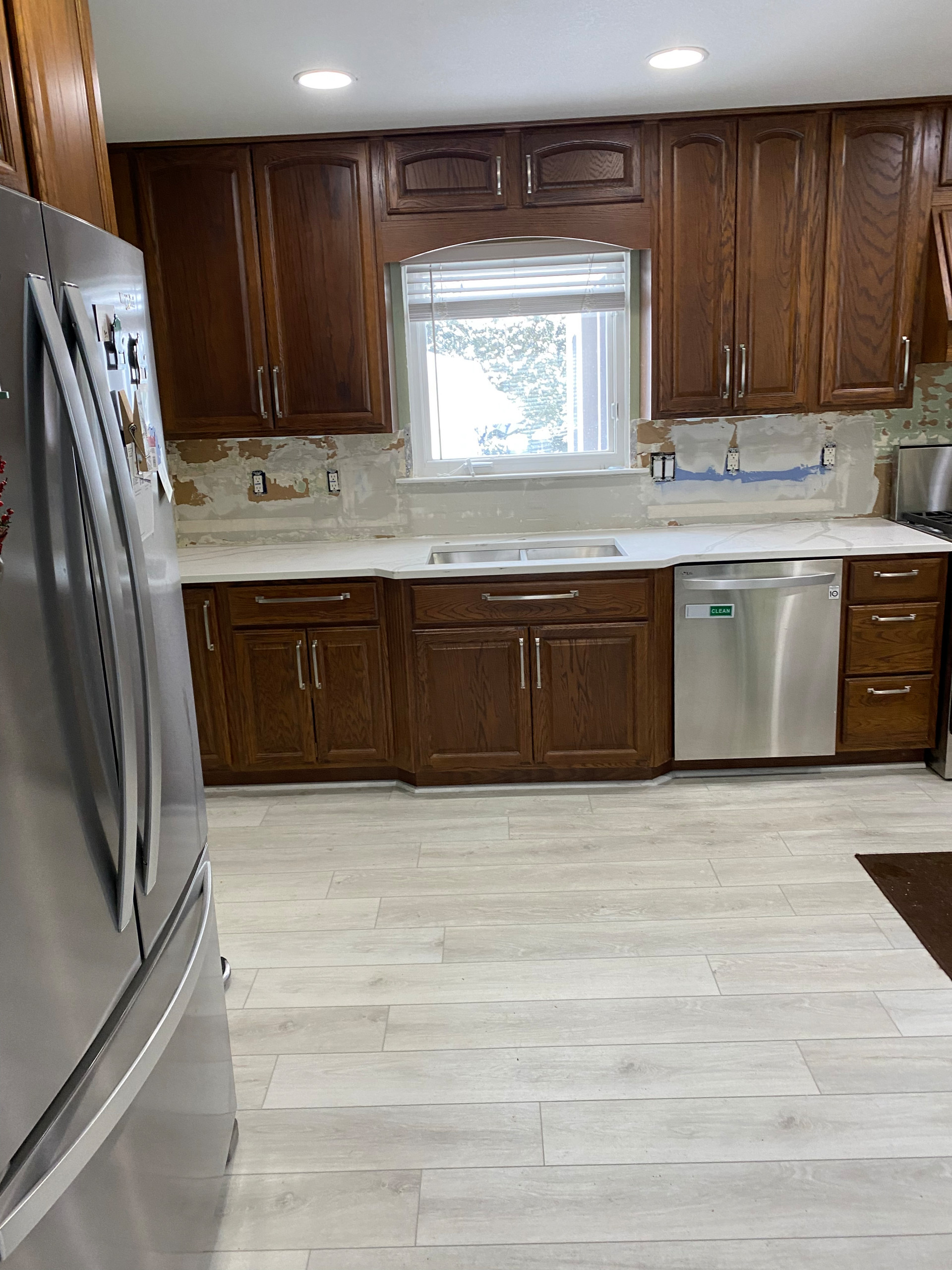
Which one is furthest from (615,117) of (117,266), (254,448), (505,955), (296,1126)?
(296,1126)

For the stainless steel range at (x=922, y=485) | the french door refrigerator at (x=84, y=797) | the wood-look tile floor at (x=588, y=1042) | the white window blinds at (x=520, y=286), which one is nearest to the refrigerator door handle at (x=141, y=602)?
the french door refrigerator at (x=84, y=797)

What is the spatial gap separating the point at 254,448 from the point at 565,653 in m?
1.60

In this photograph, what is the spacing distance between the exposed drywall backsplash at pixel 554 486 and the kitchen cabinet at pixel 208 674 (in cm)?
65

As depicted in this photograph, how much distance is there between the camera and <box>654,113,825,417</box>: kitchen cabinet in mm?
3414

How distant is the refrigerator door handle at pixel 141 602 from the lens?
1248 millimetres

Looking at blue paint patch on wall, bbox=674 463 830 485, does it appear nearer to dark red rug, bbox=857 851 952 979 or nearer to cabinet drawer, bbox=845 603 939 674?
cabinet drawer, bbox=845 603 939 674

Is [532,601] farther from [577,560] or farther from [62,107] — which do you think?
[62,107]

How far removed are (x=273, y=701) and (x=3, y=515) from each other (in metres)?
2.57

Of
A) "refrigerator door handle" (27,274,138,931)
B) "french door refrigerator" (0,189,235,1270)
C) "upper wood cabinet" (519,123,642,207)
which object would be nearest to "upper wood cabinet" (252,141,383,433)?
"upper wood cabinet" (519,123,642,207)

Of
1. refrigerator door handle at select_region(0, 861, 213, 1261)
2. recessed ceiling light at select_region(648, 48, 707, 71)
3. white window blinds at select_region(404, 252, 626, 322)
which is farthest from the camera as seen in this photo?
white window blinds at select_region(404, 252, 626, 322)

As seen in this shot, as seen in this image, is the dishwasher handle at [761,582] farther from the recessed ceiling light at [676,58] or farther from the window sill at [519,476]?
the recessed ceiling light at [676,58]

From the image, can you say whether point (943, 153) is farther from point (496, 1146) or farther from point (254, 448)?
point (496, 1146)

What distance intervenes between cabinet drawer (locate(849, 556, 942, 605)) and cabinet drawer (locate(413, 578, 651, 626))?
2.52 feet

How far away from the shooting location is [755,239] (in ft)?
11.4
